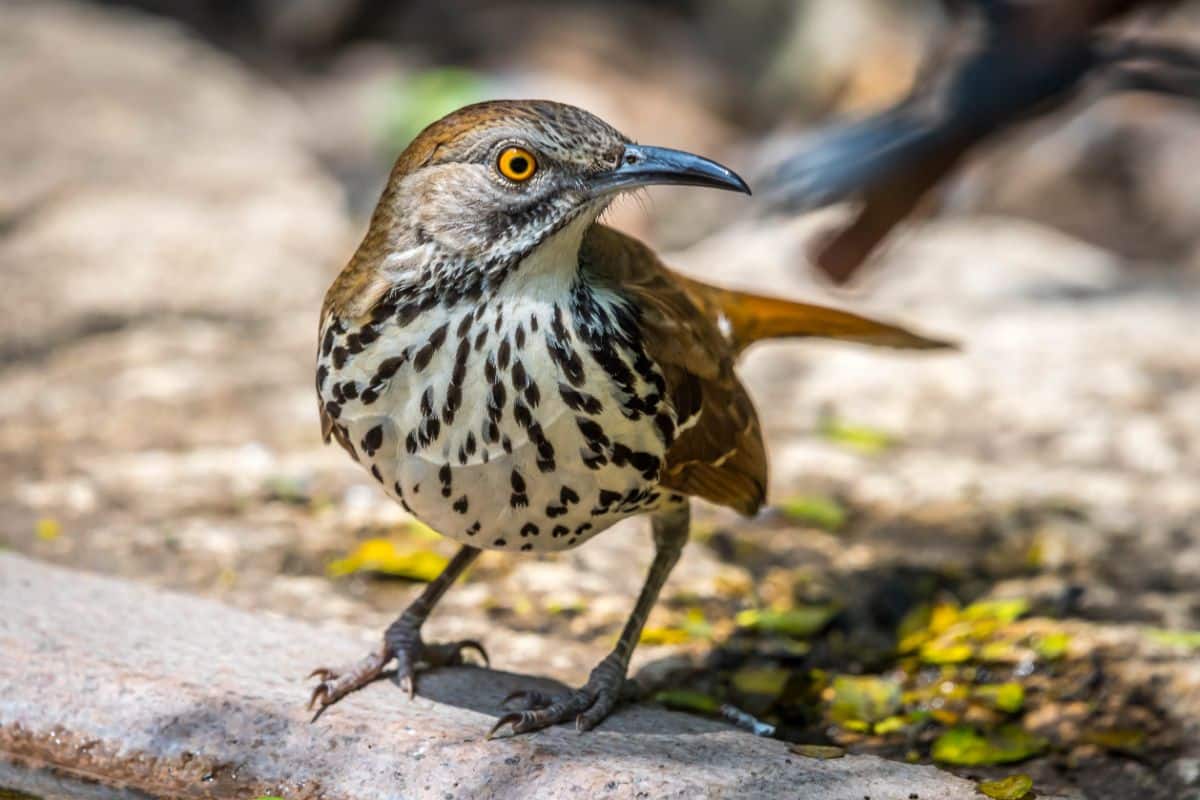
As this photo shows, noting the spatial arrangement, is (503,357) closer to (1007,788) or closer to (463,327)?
(463,327)

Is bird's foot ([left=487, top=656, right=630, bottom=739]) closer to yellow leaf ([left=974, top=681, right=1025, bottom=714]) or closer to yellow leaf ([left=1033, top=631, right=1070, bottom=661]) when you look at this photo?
yellow leaf ([left=974, top=681, right=1025, bottom=714])

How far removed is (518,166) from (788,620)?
5.43ft

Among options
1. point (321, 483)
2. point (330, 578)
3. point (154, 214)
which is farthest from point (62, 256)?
point (330, 578)

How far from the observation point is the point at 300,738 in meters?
2.85

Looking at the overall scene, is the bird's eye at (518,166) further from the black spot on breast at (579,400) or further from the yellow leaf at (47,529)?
the yellow leaf at (47,529)

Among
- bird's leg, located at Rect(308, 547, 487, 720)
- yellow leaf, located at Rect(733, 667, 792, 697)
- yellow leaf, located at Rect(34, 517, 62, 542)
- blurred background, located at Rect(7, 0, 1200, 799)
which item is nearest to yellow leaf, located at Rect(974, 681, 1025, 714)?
blurred background, located at Rect(7, 0, 1200, 799)

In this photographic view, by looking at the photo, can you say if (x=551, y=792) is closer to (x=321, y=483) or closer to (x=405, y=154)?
(x=405, y=154)

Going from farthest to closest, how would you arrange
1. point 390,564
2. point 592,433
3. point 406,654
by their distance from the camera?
point 390,564 → point 406,654 → point 592,433

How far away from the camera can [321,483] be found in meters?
4.75

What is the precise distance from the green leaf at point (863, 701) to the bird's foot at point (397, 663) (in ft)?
2.69

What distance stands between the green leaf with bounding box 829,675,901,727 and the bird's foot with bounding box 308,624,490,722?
82cm

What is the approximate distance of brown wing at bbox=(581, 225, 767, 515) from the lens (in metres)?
2.99

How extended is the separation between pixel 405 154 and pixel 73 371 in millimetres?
2914

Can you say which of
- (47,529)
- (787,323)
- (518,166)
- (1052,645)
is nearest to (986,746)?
(1052,645)
